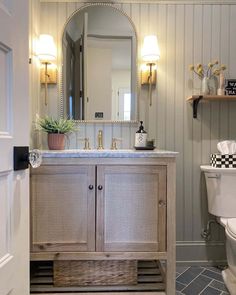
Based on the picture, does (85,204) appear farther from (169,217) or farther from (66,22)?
(66,22)

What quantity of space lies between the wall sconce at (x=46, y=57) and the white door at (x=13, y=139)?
1159mm

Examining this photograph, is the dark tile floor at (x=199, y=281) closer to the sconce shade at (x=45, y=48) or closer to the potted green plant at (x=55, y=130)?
the potted green plant at (x=55, y=130)

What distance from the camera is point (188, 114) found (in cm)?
219

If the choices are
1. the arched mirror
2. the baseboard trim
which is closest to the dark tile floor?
the baseboard trim

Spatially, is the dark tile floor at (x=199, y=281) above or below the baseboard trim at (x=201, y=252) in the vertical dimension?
below

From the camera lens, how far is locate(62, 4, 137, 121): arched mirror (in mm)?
2117

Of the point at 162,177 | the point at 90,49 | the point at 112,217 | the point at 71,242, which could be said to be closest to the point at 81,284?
the point at 71,242

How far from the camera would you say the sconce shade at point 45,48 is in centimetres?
200

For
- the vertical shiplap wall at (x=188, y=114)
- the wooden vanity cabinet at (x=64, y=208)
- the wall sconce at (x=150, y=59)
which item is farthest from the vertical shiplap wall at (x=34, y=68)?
the wall sconce at (x=150, y=59)

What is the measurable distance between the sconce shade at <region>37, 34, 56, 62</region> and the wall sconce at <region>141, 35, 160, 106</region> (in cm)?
74

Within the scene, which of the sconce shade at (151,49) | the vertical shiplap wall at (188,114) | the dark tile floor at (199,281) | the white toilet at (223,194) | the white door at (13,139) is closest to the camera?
the white door at (13,139)

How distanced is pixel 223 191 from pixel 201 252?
2.01 ft

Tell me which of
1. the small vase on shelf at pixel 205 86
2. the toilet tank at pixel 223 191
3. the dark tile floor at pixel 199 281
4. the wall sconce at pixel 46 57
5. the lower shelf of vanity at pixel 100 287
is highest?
the wall sconce at pixel 46 57

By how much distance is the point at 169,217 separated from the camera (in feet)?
5.32
